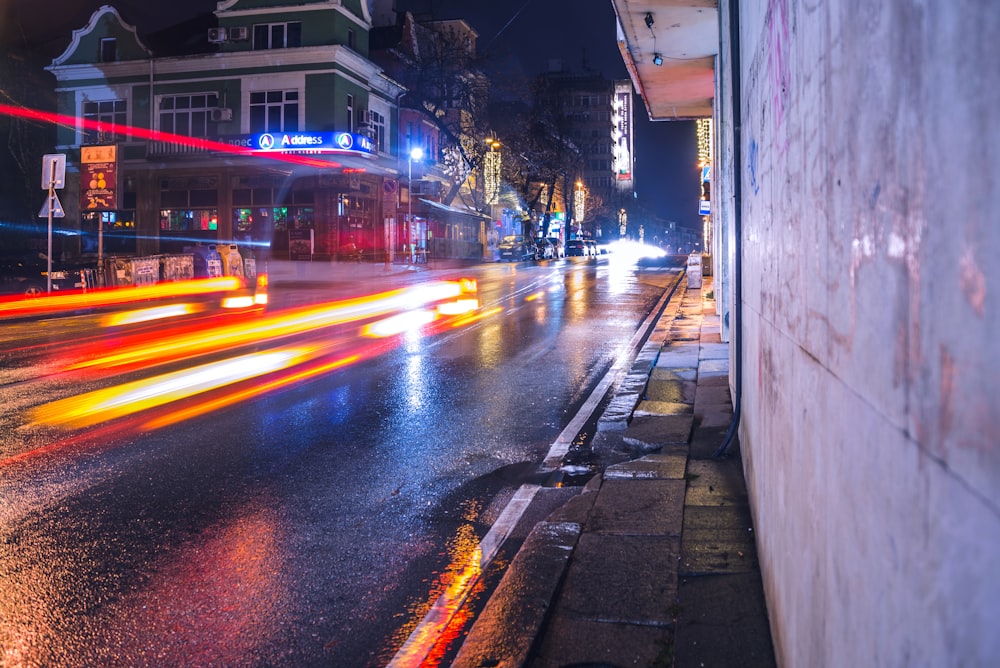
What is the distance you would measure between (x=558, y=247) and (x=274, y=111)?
33.4 m

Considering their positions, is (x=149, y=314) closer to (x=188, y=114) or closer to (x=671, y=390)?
(x=671, y=390)

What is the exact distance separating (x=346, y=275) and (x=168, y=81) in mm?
16082

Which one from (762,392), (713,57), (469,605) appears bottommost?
(469,605)

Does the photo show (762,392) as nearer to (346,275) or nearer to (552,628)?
(552,628)

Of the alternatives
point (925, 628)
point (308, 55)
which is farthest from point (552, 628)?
point (308, 55)

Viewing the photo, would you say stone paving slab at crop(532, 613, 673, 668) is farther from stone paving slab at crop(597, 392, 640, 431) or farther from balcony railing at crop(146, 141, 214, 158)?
balcony railing at crop(146, 141, 214, 158)

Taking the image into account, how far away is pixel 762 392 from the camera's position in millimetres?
4391

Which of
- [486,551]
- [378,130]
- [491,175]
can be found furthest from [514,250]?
[486,551]

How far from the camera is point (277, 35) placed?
41.8 meters

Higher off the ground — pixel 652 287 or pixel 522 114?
pixel 522 114

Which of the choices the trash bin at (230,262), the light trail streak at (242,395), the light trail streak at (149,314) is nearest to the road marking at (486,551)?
the light trail streak at (242,395)

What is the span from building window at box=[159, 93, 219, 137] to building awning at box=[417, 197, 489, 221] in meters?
13.5

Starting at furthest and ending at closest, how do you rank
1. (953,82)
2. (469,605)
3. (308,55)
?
(308,55) < (469,605) < (953,82)

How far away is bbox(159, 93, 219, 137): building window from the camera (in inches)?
1673
